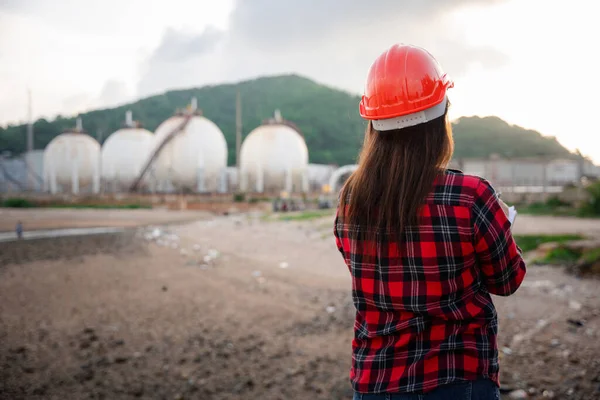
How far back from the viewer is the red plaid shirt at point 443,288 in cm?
113

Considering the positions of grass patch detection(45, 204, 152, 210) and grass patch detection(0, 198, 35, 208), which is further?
grass patch detection(45, 204, 152, 210)

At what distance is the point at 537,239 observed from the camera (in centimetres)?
854

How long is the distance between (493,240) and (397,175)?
0.99 ft

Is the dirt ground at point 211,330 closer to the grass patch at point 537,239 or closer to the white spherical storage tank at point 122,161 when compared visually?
the grass patch at point 537,239

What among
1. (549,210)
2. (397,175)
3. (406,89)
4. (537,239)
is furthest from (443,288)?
(549,210)

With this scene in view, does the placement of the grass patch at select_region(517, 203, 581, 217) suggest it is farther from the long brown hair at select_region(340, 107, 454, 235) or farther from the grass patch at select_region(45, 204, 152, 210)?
the grass patch at select_region(45, 204, 152, 210)

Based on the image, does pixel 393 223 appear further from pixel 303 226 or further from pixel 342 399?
pixel 303 226

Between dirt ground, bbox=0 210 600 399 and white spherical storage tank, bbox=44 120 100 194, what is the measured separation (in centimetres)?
3174

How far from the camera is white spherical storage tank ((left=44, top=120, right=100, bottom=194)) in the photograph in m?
35.8

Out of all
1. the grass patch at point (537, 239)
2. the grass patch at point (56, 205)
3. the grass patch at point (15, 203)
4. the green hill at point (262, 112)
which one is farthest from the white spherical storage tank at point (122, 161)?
the grass patch at point (537, 239)

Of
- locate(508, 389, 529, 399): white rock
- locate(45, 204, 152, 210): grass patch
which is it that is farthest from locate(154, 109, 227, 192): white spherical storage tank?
locate(508, 389, 529, 399): white rock

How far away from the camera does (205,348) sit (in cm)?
371

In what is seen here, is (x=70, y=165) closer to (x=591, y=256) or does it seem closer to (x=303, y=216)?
(x=303, y=216)

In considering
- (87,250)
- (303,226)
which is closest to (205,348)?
(87,250)
